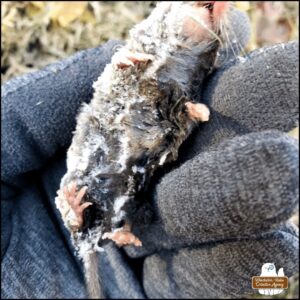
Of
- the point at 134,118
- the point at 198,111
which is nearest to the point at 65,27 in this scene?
the point at 134,118

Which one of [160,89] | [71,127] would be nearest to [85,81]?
[71,127]

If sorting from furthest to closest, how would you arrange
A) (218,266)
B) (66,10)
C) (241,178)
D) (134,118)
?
(66,10), (218,266), (134,118), (241,178)

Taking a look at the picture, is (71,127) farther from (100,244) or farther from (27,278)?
(27,278)

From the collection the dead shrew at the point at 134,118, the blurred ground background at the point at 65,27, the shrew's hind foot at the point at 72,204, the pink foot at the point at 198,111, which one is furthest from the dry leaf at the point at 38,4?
the pink foot at the point at 198,111

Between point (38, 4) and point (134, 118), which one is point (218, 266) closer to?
point (134, 118)

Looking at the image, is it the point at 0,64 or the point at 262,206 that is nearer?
the point at 262,206

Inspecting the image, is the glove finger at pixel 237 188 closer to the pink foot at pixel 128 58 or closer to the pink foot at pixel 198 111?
the pink foot at pixel 198 111
